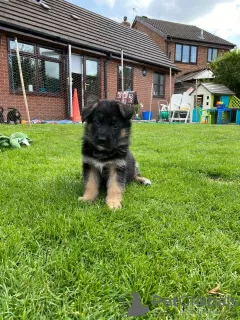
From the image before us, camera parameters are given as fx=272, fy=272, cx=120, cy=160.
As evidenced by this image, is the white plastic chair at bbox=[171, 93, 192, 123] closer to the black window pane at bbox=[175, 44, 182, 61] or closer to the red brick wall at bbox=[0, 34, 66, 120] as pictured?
the red brick wall at bbox=[0, 34, 66, 120]

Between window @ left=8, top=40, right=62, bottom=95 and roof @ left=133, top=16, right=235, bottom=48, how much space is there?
59.0 ft

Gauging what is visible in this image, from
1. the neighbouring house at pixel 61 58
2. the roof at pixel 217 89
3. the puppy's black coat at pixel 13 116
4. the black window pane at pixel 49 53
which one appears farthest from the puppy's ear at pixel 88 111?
the roof at pixel 217 89

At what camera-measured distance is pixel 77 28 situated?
1419cm

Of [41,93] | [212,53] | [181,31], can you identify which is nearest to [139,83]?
[41,93]

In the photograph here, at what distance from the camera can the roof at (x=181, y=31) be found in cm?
2786

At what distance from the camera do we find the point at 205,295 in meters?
1.36

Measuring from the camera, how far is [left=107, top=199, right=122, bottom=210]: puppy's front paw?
2.33 meters

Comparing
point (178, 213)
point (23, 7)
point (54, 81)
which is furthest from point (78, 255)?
point (23, 7)

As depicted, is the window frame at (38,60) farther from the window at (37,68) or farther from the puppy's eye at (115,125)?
the puppy's eye at (115,125)

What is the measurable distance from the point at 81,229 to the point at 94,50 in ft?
44.6

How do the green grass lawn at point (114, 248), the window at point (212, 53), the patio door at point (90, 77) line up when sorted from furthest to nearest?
the window at point (212, 53) < the patio door at point (90, 77) < the green grass lawn at point (114, 248)

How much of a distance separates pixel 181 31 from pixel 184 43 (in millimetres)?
2781

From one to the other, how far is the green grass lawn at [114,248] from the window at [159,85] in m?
16.8

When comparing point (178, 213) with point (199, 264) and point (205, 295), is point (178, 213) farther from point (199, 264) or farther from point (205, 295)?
point (205, 295)
